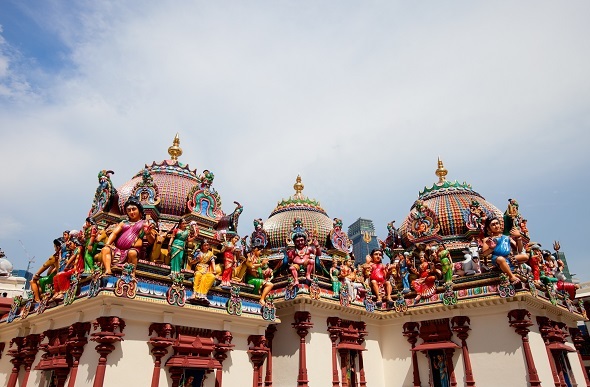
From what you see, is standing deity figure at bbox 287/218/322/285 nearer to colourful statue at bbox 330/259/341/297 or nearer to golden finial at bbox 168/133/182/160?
colourful statue at bbox 330/259/341/297

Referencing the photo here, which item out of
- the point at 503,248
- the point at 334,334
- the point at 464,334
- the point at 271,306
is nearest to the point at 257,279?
the point at 271,306

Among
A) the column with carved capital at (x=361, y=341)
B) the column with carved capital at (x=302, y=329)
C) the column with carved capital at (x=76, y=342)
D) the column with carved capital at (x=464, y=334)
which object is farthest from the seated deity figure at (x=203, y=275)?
the column with carved capital at (x=464, y=334)

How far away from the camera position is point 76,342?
13945 millimetres

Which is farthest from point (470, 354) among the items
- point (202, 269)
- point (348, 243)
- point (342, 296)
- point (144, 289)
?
point (144, 289)

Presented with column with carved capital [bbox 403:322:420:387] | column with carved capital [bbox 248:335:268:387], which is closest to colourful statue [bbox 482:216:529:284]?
column with carved capital [bbox 403:322:420:387]

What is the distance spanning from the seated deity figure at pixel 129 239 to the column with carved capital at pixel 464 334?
14.6 m

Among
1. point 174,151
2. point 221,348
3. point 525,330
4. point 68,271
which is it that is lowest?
point 221,348

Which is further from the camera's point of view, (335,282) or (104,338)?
(335,282)

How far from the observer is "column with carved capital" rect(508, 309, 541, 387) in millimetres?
17984

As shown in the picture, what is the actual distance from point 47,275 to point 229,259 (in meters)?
8.23

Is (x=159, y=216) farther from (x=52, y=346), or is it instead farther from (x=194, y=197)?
(x=52, y=346)

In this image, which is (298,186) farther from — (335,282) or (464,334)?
(464,334)

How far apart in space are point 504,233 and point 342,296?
9491 millimetres

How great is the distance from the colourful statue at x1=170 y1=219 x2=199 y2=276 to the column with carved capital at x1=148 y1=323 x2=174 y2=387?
195cm
